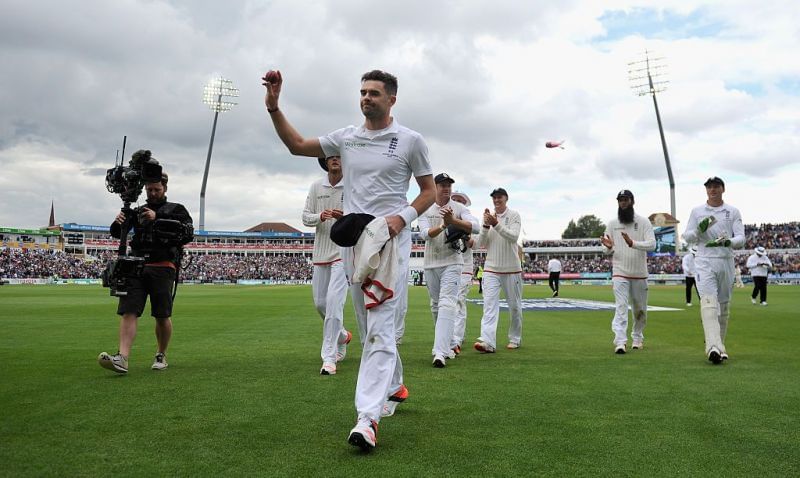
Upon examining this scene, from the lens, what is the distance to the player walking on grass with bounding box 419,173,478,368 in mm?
7391

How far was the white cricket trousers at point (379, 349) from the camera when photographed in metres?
3.81

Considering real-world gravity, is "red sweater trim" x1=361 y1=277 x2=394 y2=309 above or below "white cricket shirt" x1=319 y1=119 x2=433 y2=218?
below

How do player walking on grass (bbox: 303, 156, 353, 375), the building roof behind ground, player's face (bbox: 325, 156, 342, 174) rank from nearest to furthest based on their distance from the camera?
player walking on grass (bbox: 303, 156, 353, 375)
player's face (bbox: 325, 156, 342, 174)
the building roof behind ground

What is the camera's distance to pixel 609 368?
6863 mm

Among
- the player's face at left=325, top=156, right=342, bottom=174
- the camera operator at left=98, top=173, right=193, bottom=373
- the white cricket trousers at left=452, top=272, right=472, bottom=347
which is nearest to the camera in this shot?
the camera operator at left=98, top=173, right=193, bottom=373

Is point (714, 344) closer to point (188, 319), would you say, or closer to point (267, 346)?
point (267, 346)

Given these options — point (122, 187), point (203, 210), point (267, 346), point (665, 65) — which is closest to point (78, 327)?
point (267, 346)

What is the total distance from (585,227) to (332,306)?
135554mm

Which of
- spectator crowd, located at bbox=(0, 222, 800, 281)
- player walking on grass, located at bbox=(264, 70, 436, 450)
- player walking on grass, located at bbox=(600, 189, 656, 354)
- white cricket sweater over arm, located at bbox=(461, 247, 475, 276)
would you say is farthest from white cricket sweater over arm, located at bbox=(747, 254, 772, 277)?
spectator crowd, located at bbox=(0, 222, 800, 281)

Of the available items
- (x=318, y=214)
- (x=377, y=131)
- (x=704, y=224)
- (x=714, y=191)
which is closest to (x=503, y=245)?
(x=704, y=224)

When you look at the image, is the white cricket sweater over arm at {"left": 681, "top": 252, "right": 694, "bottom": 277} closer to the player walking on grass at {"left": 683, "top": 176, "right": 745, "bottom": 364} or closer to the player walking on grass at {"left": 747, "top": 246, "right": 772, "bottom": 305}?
the player walking on grass at {"left": 747, "top": 246, "right": 772, "bottom": 305}

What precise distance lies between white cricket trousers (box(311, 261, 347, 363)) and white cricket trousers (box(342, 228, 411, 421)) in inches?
98.2

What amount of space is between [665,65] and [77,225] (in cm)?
8862

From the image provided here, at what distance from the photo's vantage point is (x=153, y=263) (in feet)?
21.8
